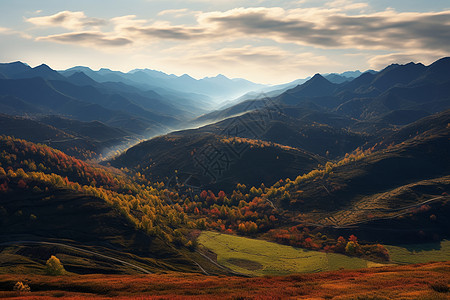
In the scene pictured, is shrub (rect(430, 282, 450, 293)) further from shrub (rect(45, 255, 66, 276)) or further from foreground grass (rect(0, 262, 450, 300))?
shrub (rect(45, 255, 66, 276))

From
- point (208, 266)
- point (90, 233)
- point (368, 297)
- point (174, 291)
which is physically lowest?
point (208, 266)

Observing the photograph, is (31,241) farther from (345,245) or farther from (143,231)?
(345,245)

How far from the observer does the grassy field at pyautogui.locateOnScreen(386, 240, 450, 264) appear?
568 ft

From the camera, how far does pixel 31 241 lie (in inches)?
5915

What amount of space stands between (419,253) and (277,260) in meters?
94.2

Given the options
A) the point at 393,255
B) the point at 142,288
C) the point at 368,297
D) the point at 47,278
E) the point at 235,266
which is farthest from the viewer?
the point at 393,255

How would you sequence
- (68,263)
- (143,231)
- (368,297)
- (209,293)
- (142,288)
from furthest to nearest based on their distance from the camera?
(143,231) < (68,263) < (142,288) < (209,293) < (368,297)

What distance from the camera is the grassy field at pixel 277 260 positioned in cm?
15888

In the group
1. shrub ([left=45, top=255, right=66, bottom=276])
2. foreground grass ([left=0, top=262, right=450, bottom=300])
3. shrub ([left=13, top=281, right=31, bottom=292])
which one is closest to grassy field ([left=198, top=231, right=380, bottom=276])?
foreground grass ([left=0, top=262, right=450, bottom=300])

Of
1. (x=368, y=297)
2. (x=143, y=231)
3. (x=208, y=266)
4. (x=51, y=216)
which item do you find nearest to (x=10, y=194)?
(x=51, y=216)

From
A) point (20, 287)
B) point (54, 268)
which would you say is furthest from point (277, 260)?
point (20, 287)

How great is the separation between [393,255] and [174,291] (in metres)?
159

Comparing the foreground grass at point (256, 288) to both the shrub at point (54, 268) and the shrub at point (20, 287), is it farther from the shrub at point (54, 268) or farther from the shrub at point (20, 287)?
the shrub at point (54, 268)

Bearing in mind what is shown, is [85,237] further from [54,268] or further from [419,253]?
[419,253]
